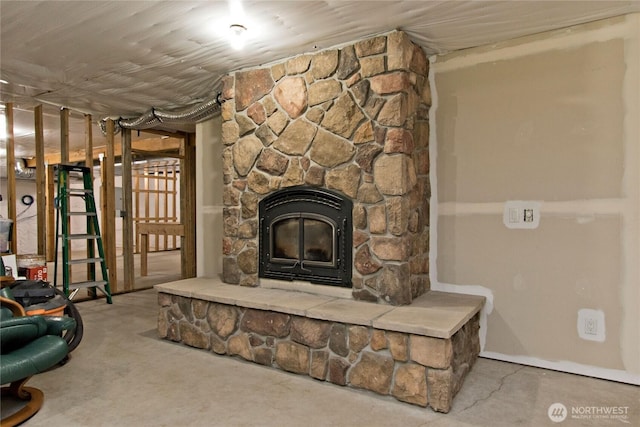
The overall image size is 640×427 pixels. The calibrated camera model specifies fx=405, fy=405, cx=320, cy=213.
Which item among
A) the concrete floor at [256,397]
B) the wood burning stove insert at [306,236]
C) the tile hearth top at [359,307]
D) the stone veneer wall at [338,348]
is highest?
the wood burning stove insert at [306,236]

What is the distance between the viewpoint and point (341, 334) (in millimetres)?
2541

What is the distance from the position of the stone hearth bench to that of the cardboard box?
5.56 ft

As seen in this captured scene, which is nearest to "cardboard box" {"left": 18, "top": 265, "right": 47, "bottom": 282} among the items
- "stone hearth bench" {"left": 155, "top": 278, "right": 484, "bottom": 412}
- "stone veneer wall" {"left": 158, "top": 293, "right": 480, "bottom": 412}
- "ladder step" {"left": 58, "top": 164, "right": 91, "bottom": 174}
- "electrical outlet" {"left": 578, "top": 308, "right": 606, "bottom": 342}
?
"ladder step" {"left": 58, "top": 164, "right": 91, "bottom": 174}

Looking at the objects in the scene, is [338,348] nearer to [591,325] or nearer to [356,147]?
[356,147]

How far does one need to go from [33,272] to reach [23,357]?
253cm

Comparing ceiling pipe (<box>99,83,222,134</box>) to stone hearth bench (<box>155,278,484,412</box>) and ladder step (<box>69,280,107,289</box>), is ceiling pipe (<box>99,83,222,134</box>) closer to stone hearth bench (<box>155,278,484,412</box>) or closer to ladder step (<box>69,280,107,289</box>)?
stone hearth bench (<box>155,278,484,412</box>)

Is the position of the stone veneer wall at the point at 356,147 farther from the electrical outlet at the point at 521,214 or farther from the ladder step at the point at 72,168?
the ladder step at the point at 72,168

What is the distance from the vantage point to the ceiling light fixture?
2646 mm

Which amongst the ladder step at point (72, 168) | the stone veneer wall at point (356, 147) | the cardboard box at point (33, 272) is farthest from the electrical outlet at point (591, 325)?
the ladder step at point (72, 168)

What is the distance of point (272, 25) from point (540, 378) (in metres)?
2.88

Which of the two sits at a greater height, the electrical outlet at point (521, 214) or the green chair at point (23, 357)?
the electrical outlet at point (521, 214)

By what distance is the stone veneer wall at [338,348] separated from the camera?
2240 millimetres

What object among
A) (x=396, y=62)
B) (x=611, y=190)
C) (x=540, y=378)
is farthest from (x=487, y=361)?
(x=396, y=62)

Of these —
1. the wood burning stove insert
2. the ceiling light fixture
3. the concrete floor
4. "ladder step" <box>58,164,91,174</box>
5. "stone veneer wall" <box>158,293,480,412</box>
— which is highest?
the ceiling light fixture
